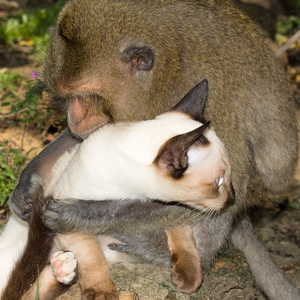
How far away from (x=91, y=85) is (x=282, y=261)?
332 centimetres

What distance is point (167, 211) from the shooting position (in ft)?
15.3

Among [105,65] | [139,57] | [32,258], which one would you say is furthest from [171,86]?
[32,258]

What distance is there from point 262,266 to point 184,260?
3.70 ft

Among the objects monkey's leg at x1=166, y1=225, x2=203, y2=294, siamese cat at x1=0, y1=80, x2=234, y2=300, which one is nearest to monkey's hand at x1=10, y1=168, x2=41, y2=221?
siamese cat at x1=0, y1=80, x2=234, y2=300

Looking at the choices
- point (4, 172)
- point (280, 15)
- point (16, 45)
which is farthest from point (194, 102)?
point (280, 15)

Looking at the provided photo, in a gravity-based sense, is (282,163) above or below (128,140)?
below

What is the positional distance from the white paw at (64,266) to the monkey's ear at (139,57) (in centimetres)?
143

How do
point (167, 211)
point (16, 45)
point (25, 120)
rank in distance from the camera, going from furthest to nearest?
point (16, 45) < point (25, 120) < point (167, 211)

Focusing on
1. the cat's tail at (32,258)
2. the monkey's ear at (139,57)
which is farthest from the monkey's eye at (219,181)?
the cat's tail at (32,258)

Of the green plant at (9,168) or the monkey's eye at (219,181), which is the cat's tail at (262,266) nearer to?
the monkey's eye at (219,181)

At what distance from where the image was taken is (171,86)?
449 centimetres

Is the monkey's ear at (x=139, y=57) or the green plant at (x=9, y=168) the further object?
the green plant at (x=9, y=168)

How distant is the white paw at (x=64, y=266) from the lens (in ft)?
13.6

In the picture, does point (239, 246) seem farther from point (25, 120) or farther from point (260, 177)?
point (25, 120)
